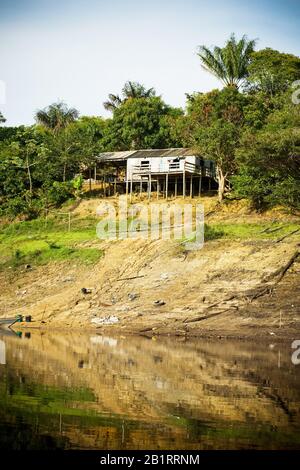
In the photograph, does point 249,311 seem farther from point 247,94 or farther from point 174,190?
point 247,94

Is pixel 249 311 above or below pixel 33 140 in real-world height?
below

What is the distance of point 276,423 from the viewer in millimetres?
13688

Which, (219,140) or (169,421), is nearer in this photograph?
(169,421)

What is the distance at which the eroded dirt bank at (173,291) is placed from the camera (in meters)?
31.6

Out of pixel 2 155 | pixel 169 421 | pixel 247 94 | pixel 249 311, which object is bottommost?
pixel 249 311

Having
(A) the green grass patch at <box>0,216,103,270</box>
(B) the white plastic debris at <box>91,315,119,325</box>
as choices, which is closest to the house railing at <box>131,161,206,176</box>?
(A) the green grass patch at <box>0,216,103,270</box>

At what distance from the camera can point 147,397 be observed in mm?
16156

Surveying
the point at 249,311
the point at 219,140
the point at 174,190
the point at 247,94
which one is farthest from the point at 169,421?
the point at 247,94

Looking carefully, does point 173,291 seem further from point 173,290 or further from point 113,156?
point 113,156

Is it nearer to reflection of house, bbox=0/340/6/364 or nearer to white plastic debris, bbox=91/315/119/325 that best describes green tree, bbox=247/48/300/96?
white plastic debris, bbox=91/315/119/325

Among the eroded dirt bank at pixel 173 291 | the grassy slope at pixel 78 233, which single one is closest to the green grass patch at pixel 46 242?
the grassy slope at pixel 78 233

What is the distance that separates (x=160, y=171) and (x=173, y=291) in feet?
77.0
